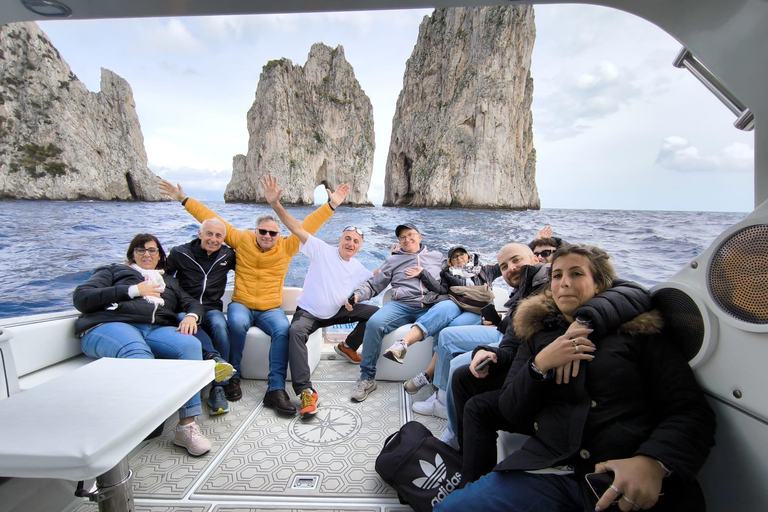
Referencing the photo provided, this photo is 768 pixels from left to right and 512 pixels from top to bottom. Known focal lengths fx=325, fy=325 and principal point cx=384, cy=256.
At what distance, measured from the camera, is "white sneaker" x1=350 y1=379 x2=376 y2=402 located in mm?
2211

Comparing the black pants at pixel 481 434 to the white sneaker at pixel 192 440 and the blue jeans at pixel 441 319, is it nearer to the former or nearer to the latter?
the blue jeans at pixel 441 319

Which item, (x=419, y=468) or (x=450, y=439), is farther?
(x=450, y=439)

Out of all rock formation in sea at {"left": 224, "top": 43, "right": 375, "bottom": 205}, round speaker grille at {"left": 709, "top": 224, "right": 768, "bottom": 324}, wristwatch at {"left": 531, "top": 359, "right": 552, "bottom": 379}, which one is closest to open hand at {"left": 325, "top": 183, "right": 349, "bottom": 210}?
wristwatch at {"left": 531, "top": 359, "right": 552, "bottom": 379}

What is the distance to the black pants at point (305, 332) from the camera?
2170 millimetres

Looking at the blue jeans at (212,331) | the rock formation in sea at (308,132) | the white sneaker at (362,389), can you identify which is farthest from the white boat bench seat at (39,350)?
Result: the rock formation in sea at (308,132)

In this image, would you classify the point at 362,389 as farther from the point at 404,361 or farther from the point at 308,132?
the point at 308,132

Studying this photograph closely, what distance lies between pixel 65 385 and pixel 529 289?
1940mm

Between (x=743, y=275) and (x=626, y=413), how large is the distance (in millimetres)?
477

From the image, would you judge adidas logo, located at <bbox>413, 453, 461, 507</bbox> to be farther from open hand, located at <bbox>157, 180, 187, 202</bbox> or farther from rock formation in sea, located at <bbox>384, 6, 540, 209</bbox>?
rock formation in sea, located at <bbox>384, 6, 540, 209</bbox>

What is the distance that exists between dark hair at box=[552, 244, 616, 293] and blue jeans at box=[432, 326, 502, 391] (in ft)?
3.00

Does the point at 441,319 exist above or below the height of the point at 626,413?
below

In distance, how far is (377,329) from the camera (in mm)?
2400

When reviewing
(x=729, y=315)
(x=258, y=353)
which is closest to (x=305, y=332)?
(x=258, y=353)

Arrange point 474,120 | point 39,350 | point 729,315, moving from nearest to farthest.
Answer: point 729,315 < point 39,350 < point 474,120
